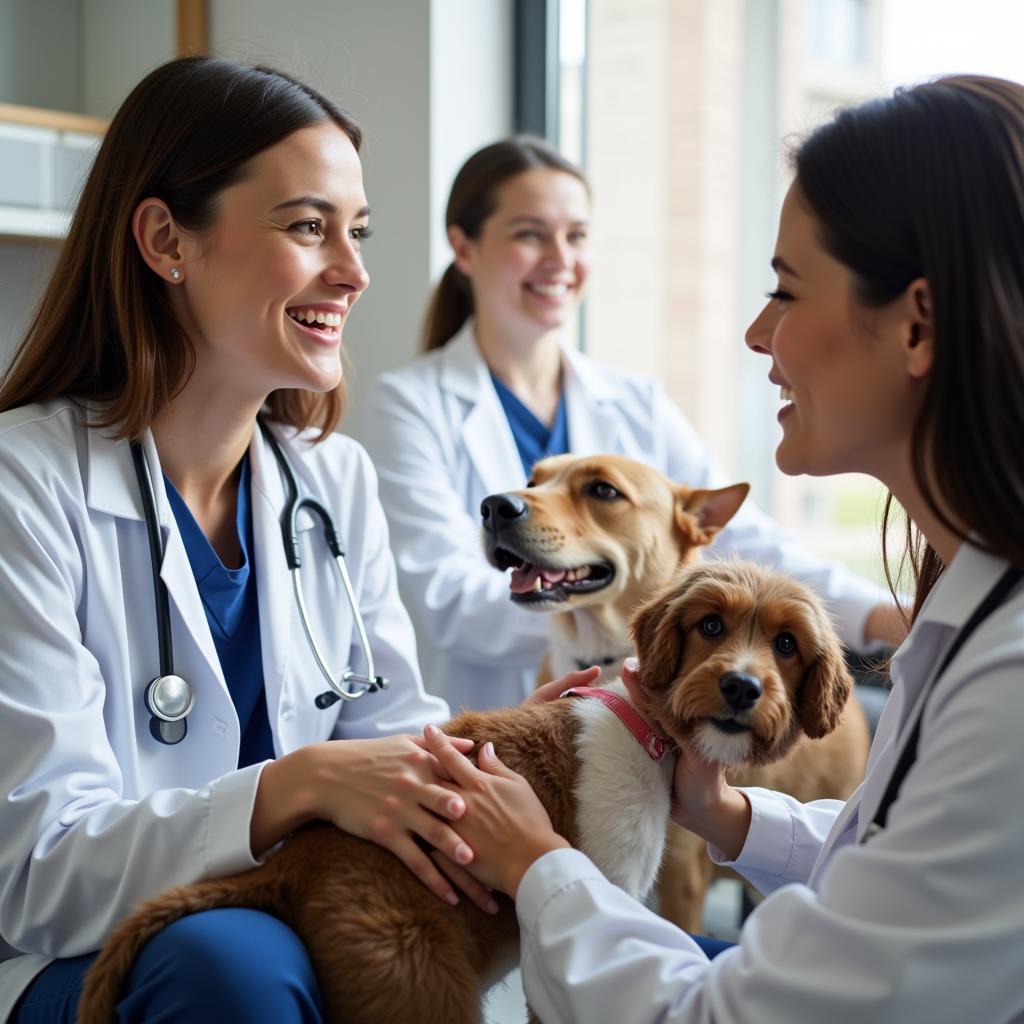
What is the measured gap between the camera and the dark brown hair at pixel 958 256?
0.93 m

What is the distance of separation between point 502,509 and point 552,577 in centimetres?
16

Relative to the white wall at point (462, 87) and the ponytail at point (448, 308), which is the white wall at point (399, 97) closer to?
the white wall at point (462, 87)

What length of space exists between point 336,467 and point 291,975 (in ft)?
2.93

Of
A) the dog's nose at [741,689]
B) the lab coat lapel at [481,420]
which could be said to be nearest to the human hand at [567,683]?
the dog's nose at [741,689]

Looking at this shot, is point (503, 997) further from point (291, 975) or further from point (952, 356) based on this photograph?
point (952, 356)

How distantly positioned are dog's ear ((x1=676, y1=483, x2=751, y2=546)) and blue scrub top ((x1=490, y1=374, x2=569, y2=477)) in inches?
24.6

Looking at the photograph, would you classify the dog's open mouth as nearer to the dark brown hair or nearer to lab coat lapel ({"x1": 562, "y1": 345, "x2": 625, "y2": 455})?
lab coat lapel ({"x1": 562, "y1": 345, "x2": 625, "y2": 455})

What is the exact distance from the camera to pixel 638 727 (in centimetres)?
129

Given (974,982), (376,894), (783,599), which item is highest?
(783,599)

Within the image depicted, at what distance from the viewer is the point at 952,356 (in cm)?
95

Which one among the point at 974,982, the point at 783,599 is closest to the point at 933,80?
the point at 783,599

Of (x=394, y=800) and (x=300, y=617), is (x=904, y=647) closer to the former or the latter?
(x=394, y=800)

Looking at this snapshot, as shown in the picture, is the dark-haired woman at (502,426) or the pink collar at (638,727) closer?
the pink collar at (638,727)

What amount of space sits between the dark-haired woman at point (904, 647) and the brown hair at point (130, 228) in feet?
2.40
